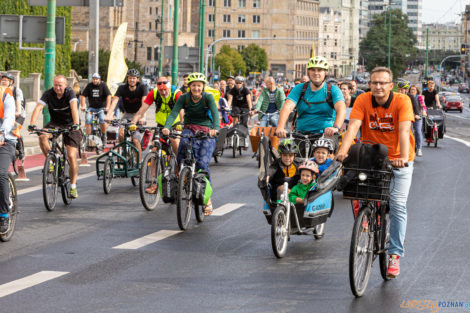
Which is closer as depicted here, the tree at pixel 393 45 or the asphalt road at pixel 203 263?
the asphalt road at pixel 203 263

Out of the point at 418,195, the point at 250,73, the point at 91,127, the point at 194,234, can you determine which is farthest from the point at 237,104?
the point at 250,73

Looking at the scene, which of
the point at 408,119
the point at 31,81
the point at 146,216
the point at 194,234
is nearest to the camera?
the point at 408,119

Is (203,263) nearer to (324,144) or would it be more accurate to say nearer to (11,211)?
(324,144)

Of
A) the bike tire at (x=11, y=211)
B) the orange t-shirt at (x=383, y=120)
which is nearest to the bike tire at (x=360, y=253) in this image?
the orange t-shirt at (x=383, y=120)

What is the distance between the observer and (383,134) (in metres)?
8.32

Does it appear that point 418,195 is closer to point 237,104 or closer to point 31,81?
point 237,104

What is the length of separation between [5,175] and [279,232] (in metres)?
2.81

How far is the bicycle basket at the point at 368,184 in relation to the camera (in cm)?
785

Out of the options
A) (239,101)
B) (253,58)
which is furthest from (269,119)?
(253,58)

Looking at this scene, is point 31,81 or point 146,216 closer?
point 146,216

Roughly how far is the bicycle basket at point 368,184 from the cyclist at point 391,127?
31cm

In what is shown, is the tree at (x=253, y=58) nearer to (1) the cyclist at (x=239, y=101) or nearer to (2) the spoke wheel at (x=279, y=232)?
(1) the cyclist at (x=239, y=101)

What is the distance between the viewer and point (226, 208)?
1348cm

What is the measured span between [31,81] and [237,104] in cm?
2401
